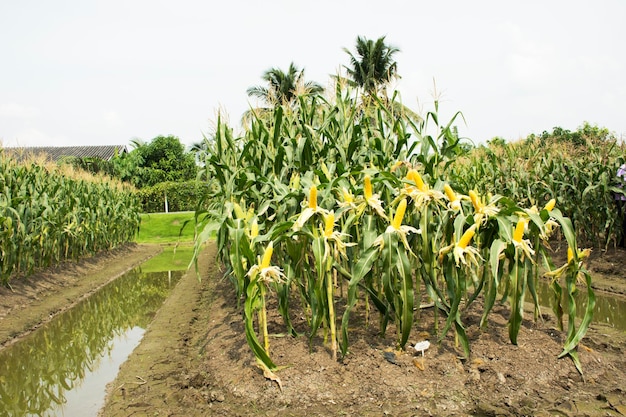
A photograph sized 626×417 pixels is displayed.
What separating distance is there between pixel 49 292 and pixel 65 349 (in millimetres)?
3671

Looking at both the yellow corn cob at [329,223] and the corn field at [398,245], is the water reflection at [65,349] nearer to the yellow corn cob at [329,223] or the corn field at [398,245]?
the corn field at [398,245]

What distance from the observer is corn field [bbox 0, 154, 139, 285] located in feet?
26.6

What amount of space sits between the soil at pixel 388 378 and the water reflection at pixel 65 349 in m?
0.62

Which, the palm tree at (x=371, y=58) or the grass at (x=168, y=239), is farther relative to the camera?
the palm tree at (x=371, y=58)

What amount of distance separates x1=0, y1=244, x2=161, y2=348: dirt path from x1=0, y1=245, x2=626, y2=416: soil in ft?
9.10

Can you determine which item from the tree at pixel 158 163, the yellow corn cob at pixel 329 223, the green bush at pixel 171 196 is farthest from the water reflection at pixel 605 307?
the tree at pixel 158 163

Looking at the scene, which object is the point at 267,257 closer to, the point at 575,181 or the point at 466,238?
the point at 466,238

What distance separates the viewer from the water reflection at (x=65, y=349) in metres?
4.28

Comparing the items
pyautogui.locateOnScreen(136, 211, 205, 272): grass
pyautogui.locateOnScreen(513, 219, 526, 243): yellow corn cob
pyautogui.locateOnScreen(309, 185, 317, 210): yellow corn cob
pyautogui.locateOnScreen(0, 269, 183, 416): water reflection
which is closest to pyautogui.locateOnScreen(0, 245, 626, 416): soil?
pyautogui.locateOnScreen(0, 269, 183, 416): water reflection

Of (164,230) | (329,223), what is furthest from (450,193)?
(164,230)

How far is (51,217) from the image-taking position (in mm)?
9547

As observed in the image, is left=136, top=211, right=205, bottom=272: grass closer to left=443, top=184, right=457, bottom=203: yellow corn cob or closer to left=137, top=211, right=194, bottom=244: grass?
left=137, top=211, right=194, bottom=244: grass

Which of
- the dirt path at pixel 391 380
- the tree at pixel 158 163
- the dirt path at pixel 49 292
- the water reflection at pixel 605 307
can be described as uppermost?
the tree at pixel 158 163

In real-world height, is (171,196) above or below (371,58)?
below
